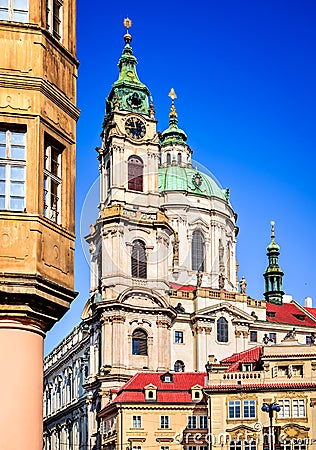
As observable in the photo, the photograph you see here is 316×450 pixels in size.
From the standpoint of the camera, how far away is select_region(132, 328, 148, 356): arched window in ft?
283

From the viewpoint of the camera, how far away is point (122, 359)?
84.9 meters

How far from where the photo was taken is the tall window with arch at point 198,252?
9990 centimetres

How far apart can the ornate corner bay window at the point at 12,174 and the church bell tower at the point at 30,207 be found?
0.6 inches

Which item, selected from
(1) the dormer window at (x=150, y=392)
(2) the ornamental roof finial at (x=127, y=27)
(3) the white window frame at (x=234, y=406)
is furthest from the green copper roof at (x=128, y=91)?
(3) the white window frame at (x=234, y=406)

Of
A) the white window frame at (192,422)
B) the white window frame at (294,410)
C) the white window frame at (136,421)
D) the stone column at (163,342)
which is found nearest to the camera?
the white window frame at (294,410)

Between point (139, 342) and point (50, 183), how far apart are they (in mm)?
71051

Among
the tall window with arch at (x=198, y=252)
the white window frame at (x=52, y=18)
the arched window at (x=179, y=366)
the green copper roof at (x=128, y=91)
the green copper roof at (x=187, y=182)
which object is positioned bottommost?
the white window frame at (x=52, y=18)

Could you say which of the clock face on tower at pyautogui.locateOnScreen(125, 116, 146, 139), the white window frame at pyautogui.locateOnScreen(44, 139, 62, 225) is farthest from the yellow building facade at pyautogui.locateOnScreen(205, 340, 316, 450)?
the white window frame at pyautogui.locateOnScreen(44, 139, 62, 225)

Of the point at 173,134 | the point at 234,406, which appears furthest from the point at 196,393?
the point at 173,134

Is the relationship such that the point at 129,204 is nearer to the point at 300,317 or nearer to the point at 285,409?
the point at 300,317

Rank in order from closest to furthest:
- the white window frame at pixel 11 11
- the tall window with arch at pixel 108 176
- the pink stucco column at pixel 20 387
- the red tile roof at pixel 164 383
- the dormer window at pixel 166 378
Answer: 1. the pink stucco column at pixel 20 387
2. the white window frame at pixel 11 11
3. the red tile roof at pixel 164 383
4. the dormer window at pixel 166 378
5. the tall window with arch at pixel 108 176

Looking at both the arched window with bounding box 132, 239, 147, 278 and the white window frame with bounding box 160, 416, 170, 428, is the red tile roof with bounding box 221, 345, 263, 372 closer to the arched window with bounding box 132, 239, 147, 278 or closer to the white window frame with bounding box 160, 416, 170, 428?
the white window frame with bounding box 160, 416, 170, 428

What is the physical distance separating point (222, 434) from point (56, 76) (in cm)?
5497

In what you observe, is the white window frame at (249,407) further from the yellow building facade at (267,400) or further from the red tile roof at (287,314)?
the red tile roof at (287,314)
